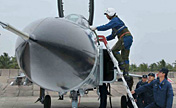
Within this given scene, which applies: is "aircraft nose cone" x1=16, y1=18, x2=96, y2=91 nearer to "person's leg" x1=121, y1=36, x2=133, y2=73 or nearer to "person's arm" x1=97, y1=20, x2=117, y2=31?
"person's arm" x1=97, y1=20, x2=117, y2=31

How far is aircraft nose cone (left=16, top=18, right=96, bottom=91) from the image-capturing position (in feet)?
13.9

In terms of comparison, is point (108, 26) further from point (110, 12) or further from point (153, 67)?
point (153, 67)

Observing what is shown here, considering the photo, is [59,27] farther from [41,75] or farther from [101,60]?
[101,60]

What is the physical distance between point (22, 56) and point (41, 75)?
15.4 inches

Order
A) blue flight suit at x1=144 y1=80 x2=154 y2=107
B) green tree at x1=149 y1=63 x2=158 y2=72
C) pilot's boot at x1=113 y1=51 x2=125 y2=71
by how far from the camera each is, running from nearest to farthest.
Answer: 1. pilot's boot at x1=113 y1=51 x2=125 y2=71
2. blue flight suit at x1=144 y1=80 x2=154 y2=107
3. green tree at x1=149 y1=63 x2=158 y2=72

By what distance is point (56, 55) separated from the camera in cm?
425

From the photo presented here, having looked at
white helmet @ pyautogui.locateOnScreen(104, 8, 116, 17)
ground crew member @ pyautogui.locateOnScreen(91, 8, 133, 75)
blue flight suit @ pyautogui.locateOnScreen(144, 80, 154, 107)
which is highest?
white helmet @ pyautogui.locateOnScreen(104, 8, 116, 17)

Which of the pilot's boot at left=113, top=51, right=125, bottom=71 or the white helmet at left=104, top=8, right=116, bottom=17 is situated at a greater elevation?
the white helmet at left=104, top=8, right=116, bottom=17

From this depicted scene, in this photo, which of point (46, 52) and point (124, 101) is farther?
point (124, 101)

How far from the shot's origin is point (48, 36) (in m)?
4.26

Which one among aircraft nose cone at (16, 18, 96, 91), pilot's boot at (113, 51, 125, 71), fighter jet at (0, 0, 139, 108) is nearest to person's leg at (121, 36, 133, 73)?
pilot's boot at (113, 51, 125, 71)

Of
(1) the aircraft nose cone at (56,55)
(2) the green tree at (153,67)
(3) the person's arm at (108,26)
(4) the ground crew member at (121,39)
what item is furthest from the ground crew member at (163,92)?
(2) the green tree at (153,67)

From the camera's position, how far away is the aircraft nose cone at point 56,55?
4.22 meters

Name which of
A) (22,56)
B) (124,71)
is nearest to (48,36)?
(22,56)
